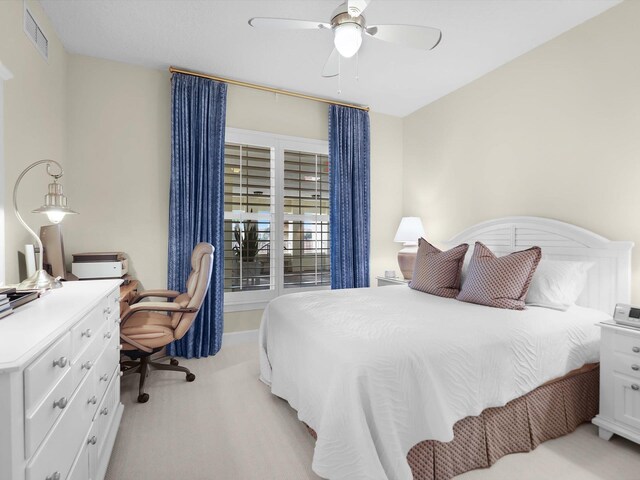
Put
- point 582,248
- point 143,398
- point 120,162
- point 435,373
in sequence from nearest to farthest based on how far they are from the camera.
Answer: point 435,373, point 143,398, point 582,248, point 120,162

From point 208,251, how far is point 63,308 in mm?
1395

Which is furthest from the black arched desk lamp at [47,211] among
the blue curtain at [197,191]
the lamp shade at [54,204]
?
the blue curtain at [197,191]

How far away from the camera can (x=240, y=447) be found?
6.29ft

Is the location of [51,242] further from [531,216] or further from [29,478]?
[531,216]

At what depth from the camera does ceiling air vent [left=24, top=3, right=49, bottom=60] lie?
2154 millimetres

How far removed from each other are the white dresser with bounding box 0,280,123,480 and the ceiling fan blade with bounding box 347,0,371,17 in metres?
2.00

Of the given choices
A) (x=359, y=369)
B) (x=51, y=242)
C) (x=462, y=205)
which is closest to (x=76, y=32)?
(x=51, y=242)

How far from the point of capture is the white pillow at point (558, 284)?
231cm

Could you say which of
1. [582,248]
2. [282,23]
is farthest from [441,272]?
[282,23]

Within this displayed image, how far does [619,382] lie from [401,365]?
54.9 inches

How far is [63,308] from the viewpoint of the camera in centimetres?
135

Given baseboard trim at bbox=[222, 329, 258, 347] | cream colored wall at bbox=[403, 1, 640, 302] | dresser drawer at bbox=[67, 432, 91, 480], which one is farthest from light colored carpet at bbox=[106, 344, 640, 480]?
cream colored wall at bbox=[403, 1, 640, 302]

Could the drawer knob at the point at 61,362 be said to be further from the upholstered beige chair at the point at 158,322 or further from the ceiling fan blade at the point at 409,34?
the ceiling fan blade at the point at 409,34

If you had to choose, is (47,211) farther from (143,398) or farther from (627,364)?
(627,364)
